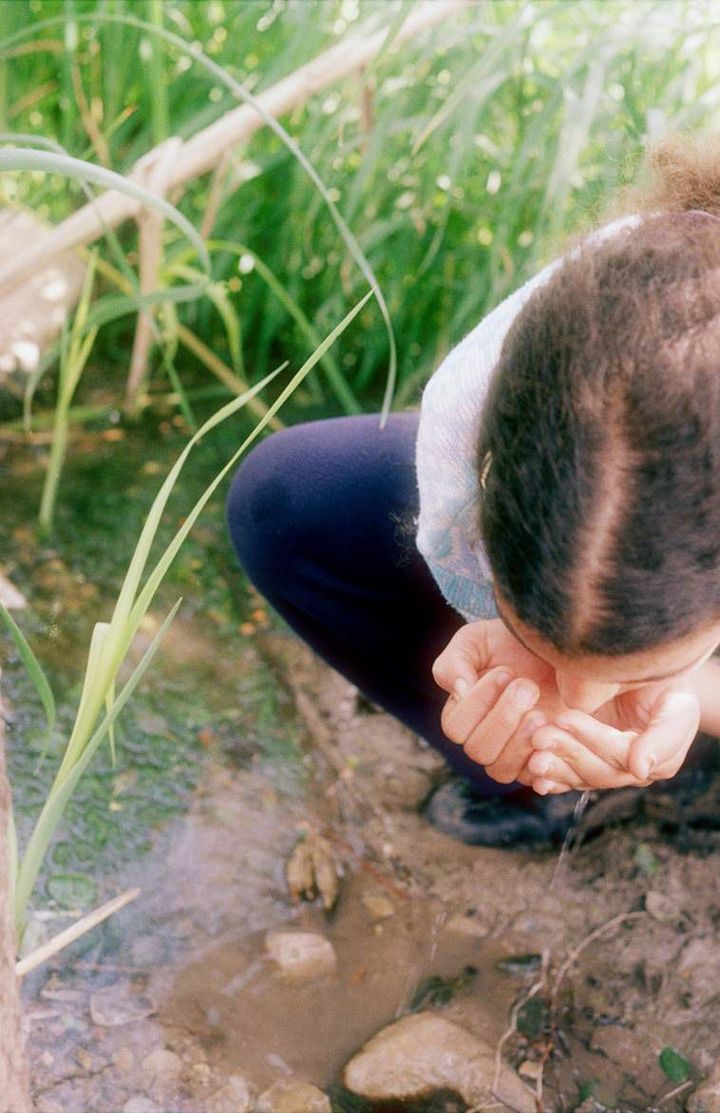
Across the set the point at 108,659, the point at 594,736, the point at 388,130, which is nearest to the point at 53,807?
the point at 108,659

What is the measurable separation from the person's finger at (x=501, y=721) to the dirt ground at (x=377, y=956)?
48 cm

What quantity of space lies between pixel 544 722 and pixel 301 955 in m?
0.61

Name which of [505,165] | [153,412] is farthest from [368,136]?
[153,412]

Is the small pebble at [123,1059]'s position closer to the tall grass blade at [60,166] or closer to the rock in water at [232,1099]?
the rock in water at [232,1099]

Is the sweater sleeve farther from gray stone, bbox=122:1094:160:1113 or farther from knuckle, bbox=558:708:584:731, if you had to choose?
gray stone, bbox=122:1094:160:1113

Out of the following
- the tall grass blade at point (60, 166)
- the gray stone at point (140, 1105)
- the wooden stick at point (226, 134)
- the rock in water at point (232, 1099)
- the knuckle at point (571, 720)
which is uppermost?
the tall grass blade at point (60, 166)

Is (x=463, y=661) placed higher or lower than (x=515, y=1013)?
higher

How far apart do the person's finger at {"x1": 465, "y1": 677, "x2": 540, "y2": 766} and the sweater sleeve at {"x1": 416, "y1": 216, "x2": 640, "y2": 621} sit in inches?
6.8

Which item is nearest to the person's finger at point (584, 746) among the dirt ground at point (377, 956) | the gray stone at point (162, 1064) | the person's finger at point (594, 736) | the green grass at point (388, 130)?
the person's finger at point (594, 736)

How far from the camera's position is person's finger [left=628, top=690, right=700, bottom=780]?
1146 mm

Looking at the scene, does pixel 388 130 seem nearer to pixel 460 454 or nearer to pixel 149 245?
pixel 149 245

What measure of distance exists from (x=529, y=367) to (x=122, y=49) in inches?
62.8

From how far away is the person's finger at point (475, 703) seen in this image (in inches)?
47.1

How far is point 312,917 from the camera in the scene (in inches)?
64.3
